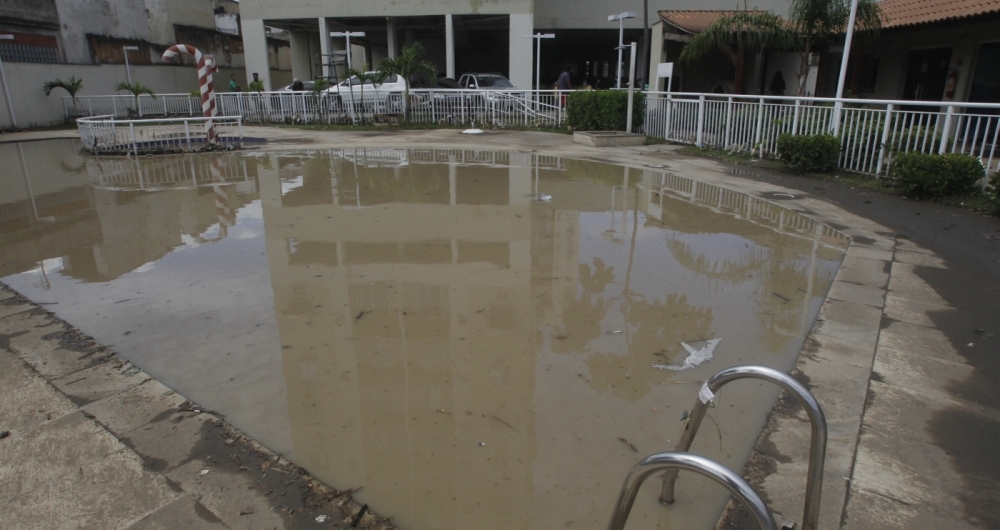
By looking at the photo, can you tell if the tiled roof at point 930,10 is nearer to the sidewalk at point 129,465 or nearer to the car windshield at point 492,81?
the car windshield at point 492,81

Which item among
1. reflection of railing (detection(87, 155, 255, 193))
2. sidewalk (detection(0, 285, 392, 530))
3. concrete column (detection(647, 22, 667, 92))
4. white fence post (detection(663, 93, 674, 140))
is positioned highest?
concrete column (detection(647, 22, 667, 92))

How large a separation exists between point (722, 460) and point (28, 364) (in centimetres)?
Answer: 420

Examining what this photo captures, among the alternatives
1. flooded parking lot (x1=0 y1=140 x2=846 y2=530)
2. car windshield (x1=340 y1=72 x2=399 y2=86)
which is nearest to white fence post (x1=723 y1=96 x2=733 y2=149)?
flooded parking lot (x1=0 y1=140 x2=846 y2=530)

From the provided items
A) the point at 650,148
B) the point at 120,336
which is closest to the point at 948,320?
the point at 120,336

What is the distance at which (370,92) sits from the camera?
2028cm

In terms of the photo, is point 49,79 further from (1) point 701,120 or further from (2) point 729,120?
(2) point 729,120

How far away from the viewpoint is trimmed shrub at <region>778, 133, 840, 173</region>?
33.2 ft

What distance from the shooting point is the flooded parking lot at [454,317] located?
2990 millimetres

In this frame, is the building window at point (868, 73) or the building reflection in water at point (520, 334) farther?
the building window at point (868, 73)

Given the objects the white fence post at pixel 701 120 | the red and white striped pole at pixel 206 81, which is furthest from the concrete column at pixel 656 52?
the red and white striped pole at pixel 206 81

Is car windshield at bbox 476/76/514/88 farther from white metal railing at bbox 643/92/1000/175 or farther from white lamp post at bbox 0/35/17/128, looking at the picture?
white lamp post at bbox 0/35/17/128

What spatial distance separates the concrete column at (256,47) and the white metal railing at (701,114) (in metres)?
2.68

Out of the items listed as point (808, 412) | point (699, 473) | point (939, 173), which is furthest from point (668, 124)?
point (699, 473)

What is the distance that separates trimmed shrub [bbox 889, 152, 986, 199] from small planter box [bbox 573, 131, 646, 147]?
6932 millimetres
